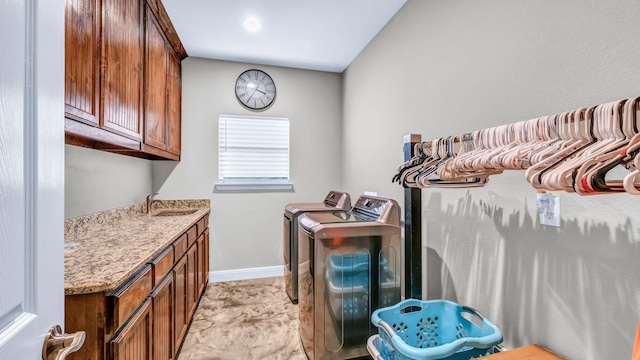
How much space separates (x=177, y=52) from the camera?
10.1ft

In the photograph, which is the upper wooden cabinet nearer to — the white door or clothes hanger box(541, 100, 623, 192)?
the white door

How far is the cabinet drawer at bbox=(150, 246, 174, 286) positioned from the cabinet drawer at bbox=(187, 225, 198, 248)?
0.50 meters

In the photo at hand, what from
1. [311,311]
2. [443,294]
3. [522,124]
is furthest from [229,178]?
[522,124]

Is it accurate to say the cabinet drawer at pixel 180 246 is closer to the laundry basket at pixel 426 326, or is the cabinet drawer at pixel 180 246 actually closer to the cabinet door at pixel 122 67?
the cabinet door at pixel 122 67

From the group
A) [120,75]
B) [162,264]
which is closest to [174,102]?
[120,75]

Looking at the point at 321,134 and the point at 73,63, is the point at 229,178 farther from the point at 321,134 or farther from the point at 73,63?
the point at 73,63

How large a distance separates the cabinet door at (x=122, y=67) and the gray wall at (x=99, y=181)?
1.25ft

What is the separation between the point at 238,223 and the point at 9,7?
10.2 ft

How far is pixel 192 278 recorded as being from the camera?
2396 millimetres

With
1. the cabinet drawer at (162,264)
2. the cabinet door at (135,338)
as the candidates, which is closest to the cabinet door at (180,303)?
the cabinet drawer at (162,264)

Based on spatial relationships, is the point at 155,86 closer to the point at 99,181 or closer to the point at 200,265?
the point at 99,181

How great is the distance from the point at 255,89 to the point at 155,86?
1245 mm

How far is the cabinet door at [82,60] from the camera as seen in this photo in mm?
1255

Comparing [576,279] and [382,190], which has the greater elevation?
[382,190]
